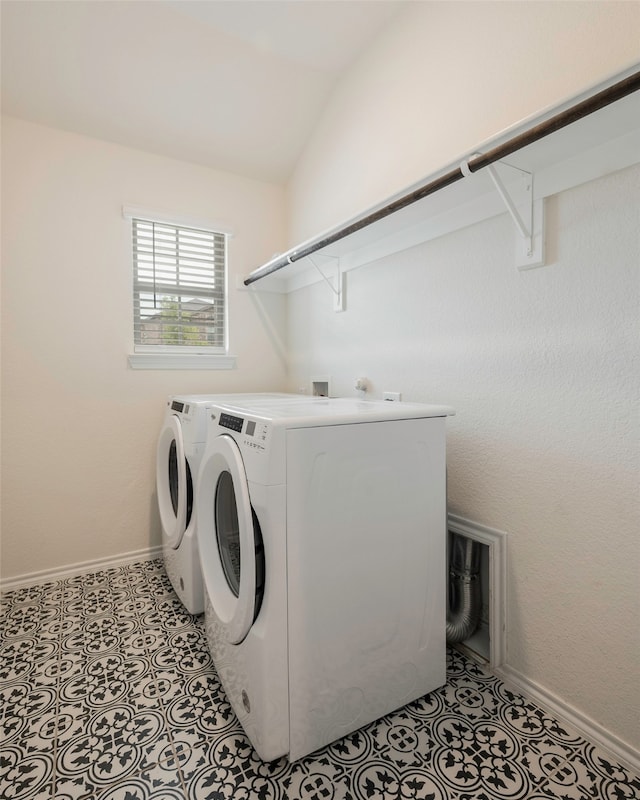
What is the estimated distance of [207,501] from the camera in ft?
5.31

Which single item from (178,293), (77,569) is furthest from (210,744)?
(178,293)

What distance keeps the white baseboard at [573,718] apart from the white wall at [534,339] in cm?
1

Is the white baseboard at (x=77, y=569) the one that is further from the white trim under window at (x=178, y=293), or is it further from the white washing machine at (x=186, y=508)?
the white trim under window at (x=178, y=293)

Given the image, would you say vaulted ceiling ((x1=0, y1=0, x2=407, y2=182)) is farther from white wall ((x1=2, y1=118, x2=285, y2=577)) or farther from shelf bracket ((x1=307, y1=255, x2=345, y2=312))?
shelf bracket ((x1=307, y1=255, x2=345, y2=312))

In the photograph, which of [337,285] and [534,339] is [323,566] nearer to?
[534,339]

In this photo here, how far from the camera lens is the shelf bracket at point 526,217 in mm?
1417

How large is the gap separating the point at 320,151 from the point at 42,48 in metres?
1.45

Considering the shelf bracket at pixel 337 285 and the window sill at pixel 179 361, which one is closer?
the shelf bracket at pixel 337 285

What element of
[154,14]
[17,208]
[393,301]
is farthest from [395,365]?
[17,208]

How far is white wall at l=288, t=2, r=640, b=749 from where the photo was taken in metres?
1.25

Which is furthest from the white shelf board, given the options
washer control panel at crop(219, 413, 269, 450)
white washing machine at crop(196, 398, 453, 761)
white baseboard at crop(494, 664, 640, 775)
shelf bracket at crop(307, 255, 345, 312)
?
white baseboard at crop(494, 664, 640, 775)

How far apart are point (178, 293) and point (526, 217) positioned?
2090 mm

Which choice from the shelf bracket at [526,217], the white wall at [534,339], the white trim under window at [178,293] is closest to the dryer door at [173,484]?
the white trim under window at [178,293]

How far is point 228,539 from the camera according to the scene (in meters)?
1.56
